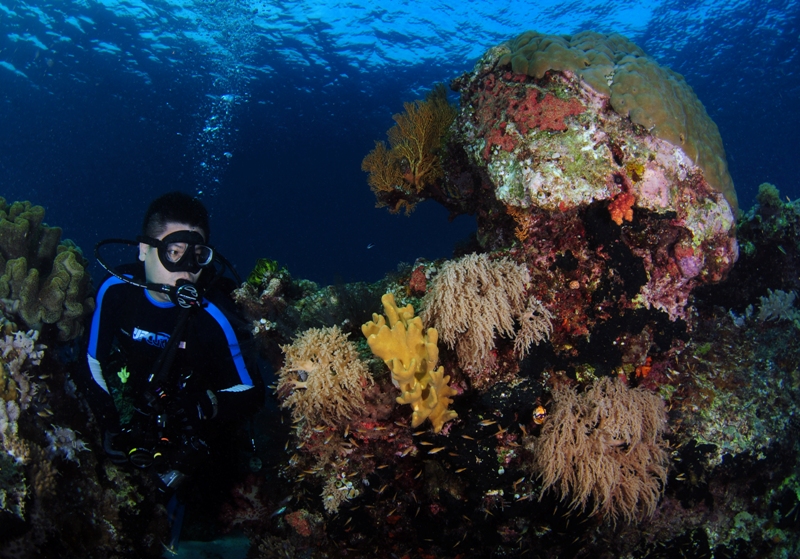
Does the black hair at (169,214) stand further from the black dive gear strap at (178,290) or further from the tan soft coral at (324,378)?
the tan soft coral at (324,378)

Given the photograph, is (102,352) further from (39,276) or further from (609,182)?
(609,182)

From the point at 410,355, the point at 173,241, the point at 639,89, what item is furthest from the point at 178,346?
the point at 639,89

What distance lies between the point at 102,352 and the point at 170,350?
1019 millimetres

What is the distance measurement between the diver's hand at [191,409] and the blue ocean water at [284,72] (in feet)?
7.32

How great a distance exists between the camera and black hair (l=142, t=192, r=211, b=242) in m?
4.30

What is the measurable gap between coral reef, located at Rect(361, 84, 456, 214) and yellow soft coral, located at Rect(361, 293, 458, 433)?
353 cm

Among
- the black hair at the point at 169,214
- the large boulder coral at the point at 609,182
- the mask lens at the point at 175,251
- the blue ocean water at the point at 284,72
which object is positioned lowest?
the mask lens at the point at 175,251

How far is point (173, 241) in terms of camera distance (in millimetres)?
4152

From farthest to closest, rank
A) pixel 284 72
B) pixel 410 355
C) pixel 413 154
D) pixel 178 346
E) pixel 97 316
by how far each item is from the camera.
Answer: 1. pixel 284 72
2. pixel 413 154
3. pixel 97 316
4. pixel 178 346
5. pixel 410 355

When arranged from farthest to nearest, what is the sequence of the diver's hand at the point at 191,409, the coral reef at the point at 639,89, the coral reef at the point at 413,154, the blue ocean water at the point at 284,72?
the blue ocean water at the point at 284,72
the coral reef at the point at 413,154
the diver's hand at the point at 191,409
the coral reef at the point at 639,89

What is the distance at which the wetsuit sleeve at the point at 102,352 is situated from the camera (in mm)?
4238

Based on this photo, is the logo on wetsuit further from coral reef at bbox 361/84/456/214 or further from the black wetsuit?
coral reef at bbox 361/84/456/214

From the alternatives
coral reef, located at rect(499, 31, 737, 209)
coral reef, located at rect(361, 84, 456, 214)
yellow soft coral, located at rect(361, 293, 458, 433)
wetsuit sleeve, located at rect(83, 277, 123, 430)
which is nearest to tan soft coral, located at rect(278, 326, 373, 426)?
yellow soft coral, located at rect(361, 293, 458, 433)

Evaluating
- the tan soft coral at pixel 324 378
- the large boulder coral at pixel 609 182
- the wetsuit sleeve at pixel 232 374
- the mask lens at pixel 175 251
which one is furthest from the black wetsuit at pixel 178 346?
the large boulder coral at pixel 609 182
